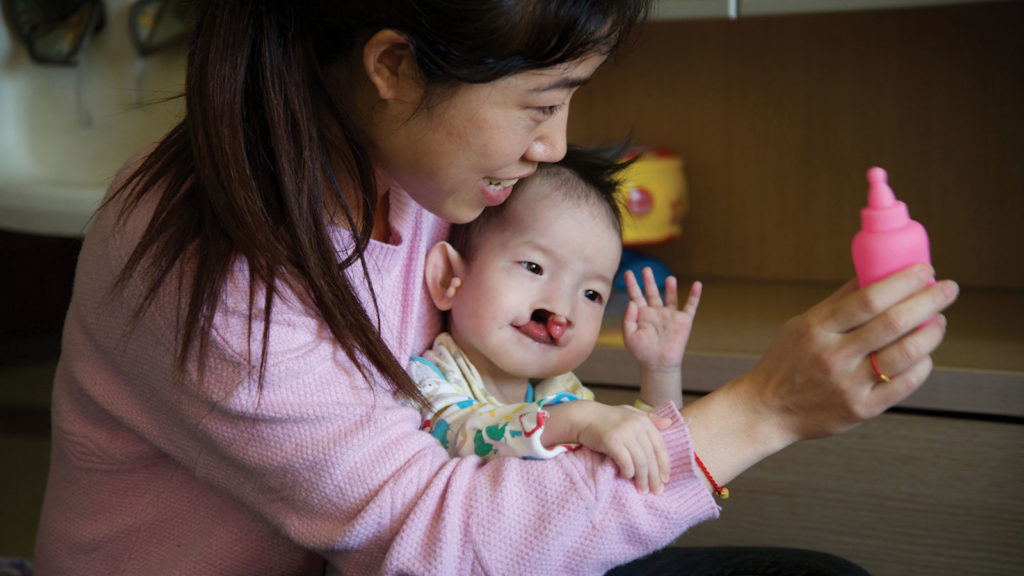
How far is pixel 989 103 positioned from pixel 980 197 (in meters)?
0.15

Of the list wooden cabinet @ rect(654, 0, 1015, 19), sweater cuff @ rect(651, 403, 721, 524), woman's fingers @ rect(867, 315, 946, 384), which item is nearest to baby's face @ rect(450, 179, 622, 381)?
sweater cuff @ rect(651, 403, 721, 524)

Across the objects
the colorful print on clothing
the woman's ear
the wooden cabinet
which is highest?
the wooden cabinet

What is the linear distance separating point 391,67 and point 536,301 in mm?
318

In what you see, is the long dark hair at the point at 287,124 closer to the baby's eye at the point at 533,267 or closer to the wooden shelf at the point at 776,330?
the baby's eye at the point at 533,267

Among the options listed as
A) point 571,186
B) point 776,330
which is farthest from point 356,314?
point 776,330

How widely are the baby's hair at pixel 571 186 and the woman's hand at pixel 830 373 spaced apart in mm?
335

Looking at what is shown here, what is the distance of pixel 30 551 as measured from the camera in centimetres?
173

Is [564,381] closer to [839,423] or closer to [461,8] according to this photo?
[839,423]

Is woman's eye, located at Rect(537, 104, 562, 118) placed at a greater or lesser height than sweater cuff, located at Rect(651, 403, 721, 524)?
greater

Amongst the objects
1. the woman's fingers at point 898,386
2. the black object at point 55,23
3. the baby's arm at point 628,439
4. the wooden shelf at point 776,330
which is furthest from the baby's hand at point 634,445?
the black object at point 55,23

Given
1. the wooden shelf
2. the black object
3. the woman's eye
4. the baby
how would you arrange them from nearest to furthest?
the woman's eye, the baby, the wooden shelf, the black object

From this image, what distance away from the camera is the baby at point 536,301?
0.99m

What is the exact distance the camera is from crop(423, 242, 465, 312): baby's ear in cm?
102

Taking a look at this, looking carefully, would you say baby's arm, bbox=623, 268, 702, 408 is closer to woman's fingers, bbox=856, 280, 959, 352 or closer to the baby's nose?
the baby's nose
